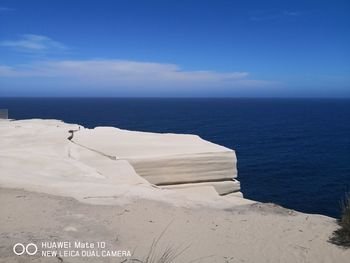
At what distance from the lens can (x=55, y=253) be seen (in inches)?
218

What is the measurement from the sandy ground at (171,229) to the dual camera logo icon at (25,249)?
0.31 feet

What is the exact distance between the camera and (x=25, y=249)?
5.51m

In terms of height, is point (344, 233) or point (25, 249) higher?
point (25, 249)

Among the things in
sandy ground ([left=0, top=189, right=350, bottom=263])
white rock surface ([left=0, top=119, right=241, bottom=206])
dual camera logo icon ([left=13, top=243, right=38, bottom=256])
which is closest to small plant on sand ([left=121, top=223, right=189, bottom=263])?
sandy ground ([left=0, top=189, right=350, bottom=263])

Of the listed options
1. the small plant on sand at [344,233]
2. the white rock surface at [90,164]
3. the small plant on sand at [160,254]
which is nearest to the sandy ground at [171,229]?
the small plant on sand at [160,254]

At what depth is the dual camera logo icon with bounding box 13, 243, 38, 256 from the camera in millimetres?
5367

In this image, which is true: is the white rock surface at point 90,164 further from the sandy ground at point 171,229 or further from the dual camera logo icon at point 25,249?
the dual camera logo icon at point 25,249

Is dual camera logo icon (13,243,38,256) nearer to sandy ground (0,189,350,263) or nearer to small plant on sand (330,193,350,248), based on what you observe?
sandy ground (0,189,350,263)

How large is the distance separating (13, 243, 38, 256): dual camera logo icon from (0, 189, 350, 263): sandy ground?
0.09 m

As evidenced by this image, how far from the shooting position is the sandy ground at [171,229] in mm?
6391

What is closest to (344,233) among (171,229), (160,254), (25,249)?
(171,229)

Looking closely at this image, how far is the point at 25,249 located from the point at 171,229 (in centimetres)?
290

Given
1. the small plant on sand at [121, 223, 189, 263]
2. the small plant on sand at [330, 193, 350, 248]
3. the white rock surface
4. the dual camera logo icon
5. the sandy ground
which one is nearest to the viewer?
the dual camera logo icon

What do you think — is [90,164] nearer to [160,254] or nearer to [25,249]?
[160,254]
